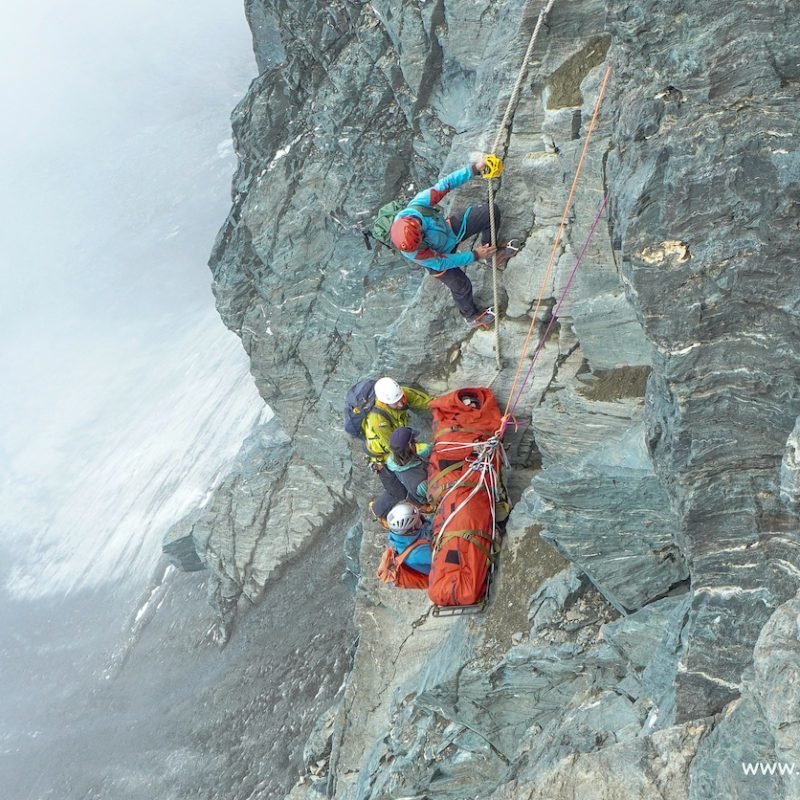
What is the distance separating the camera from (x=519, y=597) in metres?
8.98

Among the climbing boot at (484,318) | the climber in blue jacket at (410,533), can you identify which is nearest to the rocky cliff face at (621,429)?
the climbing boot at (484,318)

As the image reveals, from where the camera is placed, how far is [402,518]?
988cm

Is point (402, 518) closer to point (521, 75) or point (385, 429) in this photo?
point (385, 429)

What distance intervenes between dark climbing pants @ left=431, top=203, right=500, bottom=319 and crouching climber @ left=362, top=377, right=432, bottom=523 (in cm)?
146

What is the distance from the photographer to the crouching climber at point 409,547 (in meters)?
9.90

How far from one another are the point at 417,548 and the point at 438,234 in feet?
→ 13.6

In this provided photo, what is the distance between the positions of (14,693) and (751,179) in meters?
42.3

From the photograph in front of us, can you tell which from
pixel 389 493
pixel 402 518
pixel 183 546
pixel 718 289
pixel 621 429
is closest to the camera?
pixel 718 289

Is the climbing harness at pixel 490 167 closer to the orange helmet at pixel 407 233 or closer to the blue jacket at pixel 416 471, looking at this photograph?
the orange helmet at pixel 407 233

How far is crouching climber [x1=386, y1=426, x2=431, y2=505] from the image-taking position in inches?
401

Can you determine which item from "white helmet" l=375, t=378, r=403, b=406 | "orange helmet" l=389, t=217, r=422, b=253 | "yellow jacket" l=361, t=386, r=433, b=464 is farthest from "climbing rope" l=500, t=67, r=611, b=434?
"orange helmet" l=389, t=217, r=422, b=253

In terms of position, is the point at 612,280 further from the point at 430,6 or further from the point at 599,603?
the point at 430,6

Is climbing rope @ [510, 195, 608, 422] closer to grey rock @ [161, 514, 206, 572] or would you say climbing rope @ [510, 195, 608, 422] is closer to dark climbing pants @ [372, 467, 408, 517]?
dark climbing pants @ [372, 467, 408, 517]

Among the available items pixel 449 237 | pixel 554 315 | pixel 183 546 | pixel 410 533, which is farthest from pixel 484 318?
pixel 183 546
